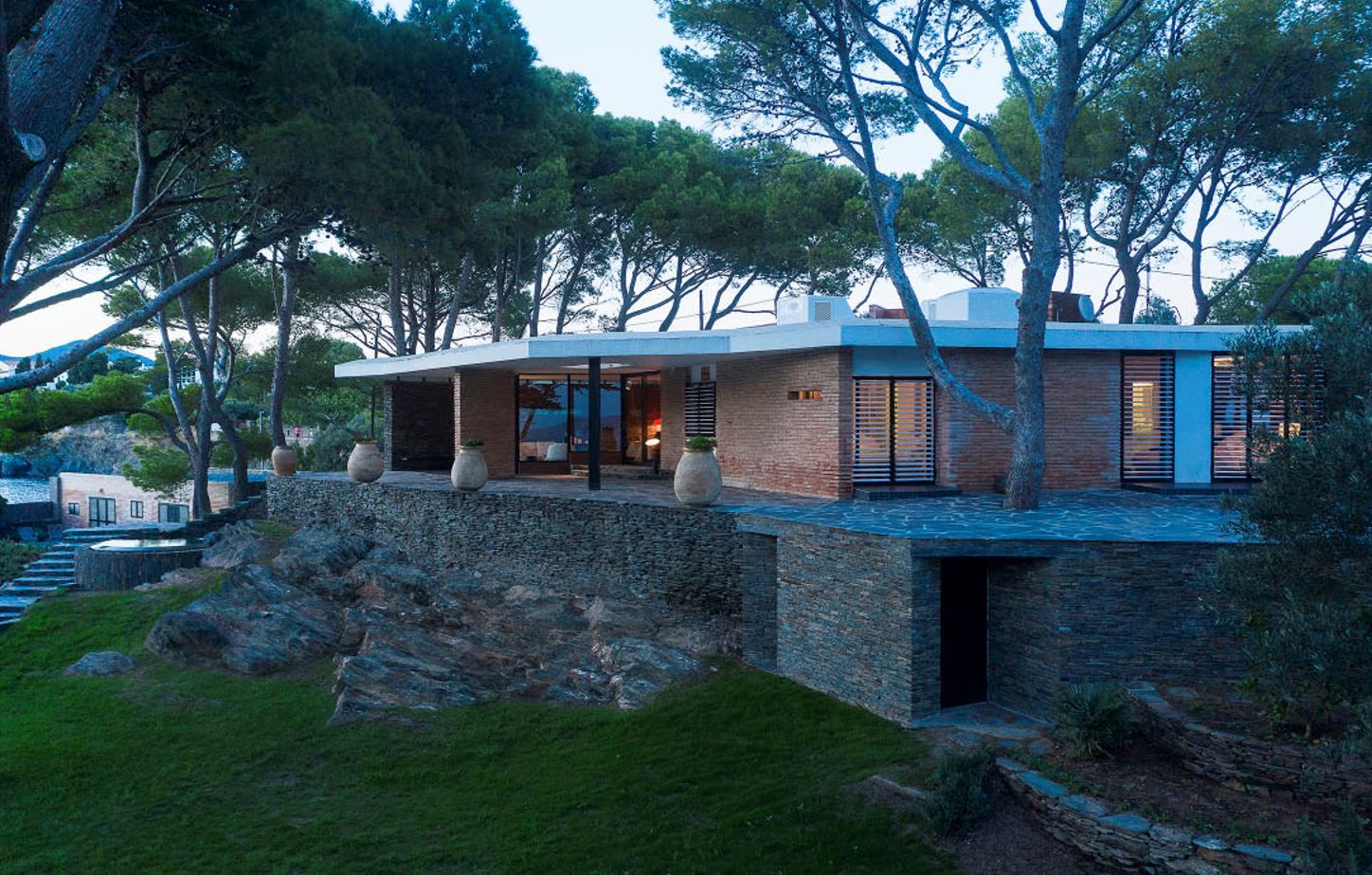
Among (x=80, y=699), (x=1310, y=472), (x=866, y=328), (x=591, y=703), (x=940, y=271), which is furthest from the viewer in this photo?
(x=940, y=271)

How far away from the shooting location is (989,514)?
40.4 ft

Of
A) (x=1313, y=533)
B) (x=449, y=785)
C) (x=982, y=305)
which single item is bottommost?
(x=449, y=785)

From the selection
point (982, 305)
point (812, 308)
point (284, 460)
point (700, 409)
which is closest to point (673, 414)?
point (700, 409)

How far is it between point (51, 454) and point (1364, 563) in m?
60.1

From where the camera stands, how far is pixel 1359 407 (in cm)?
730

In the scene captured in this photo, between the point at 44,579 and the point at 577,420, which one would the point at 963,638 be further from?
the point at 44,579

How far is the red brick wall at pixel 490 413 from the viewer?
20.7 m

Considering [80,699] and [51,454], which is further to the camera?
[51,454]

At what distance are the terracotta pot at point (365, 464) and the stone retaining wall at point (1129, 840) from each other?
15865 millimetres

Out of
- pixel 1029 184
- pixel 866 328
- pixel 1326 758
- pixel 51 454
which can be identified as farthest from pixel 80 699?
pixel 51 454

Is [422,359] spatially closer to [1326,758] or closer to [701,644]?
[701,644]

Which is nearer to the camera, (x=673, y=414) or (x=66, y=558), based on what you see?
(x=66, y=558)

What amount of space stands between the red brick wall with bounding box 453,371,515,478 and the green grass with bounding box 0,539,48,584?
11260 mm

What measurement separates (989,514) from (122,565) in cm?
1651
